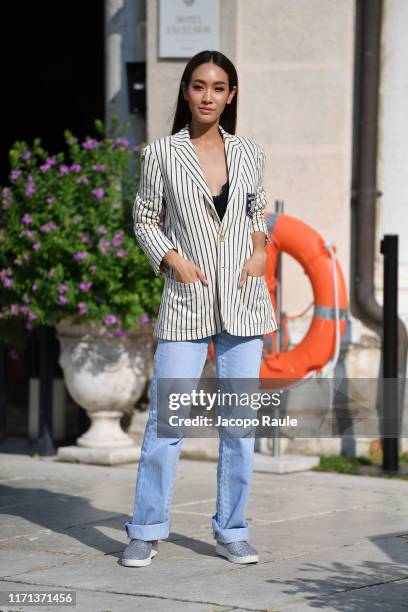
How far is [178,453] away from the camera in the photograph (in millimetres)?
4660

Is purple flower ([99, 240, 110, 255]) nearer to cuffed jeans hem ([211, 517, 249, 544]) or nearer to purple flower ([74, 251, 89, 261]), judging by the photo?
purple flower ([74, 251, 89, 261])

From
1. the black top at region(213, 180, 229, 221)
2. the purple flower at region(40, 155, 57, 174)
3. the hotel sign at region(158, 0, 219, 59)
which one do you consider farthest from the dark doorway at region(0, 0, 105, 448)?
the black top at region(213, 180, 229, 221)

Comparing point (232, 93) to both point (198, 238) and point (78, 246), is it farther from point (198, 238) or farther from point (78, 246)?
point (78, 246)

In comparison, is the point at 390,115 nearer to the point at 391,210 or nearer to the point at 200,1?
the point at 391,210

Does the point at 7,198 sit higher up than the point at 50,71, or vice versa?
the point at 50,71

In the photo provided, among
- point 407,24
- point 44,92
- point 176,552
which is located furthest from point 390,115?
point 44,92

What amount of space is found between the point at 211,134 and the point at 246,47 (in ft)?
9.56

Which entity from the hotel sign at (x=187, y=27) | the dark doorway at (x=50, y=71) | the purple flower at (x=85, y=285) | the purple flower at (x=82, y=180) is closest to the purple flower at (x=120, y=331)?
the purple flower at (x=85, y=285)

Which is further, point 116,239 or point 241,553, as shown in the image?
point 116,239

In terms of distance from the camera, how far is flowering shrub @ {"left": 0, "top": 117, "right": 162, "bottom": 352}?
23.1 ft

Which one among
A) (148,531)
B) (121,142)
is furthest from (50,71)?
(148,531)

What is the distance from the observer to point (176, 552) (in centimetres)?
488

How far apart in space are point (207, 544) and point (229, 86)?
173 cm

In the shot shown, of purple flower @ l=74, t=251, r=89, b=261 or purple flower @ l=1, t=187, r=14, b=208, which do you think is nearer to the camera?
purple flower @ l=74, t=251, r=89, b=261
